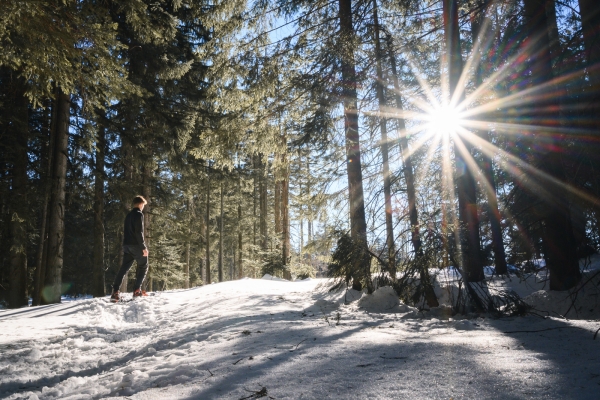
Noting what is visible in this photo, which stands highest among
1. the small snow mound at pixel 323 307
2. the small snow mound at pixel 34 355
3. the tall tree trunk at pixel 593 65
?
the tall tree trunk at pixel 593 65

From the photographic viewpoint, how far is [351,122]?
7219 mm

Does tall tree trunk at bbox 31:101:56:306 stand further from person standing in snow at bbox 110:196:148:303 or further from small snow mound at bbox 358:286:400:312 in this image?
small snow mound at bbox 358:286:400:312

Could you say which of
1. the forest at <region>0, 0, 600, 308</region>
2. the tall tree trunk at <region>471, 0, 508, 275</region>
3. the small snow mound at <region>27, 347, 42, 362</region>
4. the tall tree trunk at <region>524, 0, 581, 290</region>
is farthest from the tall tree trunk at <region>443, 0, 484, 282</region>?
the small snow mound at <region>27, 347, 42, 362</region>

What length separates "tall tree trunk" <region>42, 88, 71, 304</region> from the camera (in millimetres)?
8164

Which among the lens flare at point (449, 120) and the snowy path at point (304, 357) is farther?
the lens flare at point (449, 120)

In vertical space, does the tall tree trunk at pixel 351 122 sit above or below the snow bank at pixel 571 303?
above

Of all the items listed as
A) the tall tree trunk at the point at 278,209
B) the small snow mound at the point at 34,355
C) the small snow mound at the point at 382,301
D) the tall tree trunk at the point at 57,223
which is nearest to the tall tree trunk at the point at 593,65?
the small snow mound at the point at 382,301

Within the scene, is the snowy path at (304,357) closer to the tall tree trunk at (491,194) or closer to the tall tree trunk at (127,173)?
the tall tree trunk at (491,194)

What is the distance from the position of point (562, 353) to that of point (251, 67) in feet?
23.5

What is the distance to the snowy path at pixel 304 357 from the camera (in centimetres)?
183

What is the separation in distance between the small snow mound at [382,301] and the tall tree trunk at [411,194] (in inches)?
18.1

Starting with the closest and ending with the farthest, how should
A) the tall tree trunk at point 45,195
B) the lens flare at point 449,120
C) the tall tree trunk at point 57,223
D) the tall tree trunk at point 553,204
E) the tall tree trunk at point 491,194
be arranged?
1. the tall tree trunk at point 553,204
2. the lens flare at point 449,120
3. the tall tree trunk at point 57,223
4. the tall tree trunk at point 491,194
5. the tall tree trunk at point 45,195

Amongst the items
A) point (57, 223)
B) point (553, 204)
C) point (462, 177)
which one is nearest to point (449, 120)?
point (462, 177)

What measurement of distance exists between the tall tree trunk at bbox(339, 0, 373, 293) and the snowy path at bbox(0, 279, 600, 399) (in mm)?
2242
